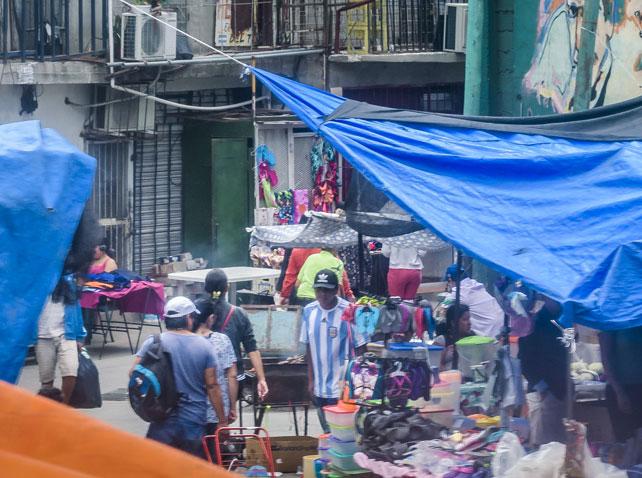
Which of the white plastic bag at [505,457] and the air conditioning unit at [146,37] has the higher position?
the air conditioning unit at [146,37]

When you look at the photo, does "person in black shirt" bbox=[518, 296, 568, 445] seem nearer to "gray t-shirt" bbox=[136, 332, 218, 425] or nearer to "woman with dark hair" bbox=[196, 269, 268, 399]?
"woman with dark hair" bbox=[196, 269, 268, 399]

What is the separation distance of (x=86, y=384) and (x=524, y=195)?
4506mm

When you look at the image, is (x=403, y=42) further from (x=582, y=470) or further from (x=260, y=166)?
(x=582, y=470)

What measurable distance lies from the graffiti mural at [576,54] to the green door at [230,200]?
22.5 feet

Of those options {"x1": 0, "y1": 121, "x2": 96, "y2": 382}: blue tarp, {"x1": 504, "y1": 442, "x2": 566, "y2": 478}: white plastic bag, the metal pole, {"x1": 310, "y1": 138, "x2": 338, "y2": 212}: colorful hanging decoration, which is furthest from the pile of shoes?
{"x1": 310, "y1": 138, "x2": 338, "y2": 212}: colorful hanging decoration

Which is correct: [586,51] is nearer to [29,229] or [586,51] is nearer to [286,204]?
[29,229]

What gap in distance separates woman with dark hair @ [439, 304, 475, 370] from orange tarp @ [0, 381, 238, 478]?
7.04 meters

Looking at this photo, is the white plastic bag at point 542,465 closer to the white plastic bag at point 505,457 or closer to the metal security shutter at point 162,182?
the white plastic bag at point 505,457

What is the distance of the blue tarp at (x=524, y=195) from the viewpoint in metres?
6.25

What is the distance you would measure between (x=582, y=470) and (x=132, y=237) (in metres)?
12.1

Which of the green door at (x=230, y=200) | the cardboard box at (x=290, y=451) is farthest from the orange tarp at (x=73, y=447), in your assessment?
the green door at (x=230, y=200)

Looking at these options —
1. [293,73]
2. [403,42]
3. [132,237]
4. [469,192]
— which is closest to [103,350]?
[132,237]

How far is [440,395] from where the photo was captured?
8.36m

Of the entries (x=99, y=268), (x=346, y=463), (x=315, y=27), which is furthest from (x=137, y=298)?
(x=346, y=463)
